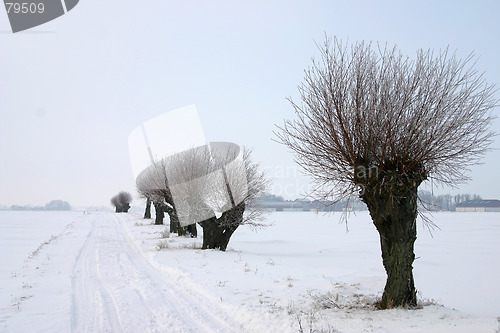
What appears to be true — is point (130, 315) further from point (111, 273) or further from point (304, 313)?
point (111, 273)

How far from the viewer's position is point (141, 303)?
27.2ft

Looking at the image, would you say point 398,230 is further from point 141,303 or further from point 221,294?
point 141,303

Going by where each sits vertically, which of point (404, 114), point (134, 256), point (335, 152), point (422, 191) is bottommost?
point (134, 256)

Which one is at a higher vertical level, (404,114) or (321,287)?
(404,114)

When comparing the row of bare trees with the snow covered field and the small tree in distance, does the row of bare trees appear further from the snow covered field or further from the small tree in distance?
the small tree in distance


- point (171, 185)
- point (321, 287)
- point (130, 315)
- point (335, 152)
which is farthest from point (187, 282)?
point (171, 185)

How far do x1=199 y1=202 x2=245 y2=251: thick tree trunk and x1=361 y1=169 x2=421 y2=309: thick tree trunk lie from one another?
11.7m

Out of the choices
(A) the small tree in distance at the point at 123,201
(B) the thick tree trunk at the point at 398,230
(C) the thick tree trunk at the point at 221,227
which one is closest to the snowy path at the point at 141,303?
(B) the thick tree trunk at the point at 398,230

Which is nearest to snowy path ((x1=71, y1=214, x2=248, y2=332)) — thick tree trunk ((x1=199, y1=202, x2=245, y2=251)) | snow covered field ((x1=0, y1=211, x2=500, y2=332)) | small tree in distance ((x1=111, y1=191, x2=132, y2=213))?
snow covered field ((x1=0, y1=211, x2=500, y2=332))

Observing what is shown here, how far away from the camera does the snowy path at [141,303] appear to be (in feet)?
22.1

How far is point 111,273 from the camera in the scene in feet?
40.0

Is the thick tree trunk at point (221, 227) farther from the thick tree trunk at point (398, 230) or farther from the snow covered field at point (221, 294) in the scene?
the thick tree trunk at point (398, 230)

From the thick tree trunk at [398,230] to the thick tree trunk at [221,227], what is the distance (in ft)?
38.5

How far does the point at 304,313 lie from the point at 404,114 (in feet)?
15.8
